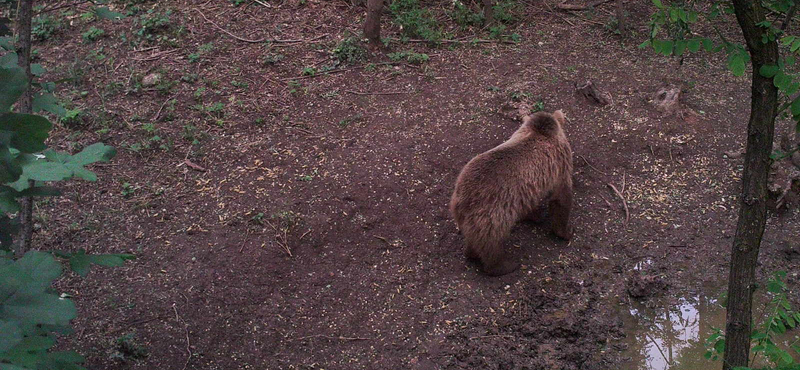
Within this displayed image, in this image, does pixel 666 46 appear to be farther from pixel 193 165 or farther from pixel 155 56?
pixel 155 56

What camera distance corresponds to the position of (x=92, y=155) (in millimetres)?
2195

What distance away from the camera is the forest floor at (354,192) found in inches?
185

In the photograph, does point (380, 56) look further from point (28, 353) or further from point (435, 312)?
point (28, 353)

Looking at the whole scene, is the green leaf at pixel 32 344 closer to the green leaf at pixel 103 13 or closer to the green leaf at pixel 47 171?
the green leaf at pixel 47 171

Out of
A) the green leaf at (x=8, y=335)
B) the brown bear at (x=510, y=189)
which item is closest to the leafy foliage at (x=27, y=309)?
the green leaf at (x=8, y=335)

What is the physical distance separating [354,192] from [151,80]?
9.13 ft

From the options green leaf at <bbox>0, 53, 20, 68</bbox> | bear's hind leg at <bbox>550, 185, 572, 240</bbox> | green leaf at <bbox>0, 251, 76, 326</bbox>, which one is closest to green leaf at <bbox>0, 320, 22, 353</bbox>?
green leaf at <bbox>0, 251, 76, 326</bbox>

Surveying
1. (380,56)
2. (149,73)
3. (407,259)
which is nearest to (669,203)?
(407,259)

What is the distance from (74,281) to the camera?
16.1ft

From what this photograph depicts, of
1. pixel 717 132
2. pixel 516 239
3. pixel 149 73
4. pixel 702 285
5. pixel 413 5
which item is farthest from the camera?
pixel 413 5

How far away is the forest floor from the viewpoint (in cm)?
471

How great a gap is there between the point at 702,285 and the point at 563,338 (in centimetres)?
135

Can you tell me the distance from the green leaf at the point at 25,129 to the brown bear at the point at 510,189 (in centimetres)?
355

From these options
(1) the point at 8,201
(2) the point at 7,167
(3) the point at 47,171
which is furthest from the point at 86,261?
(2) the point at 7,167
